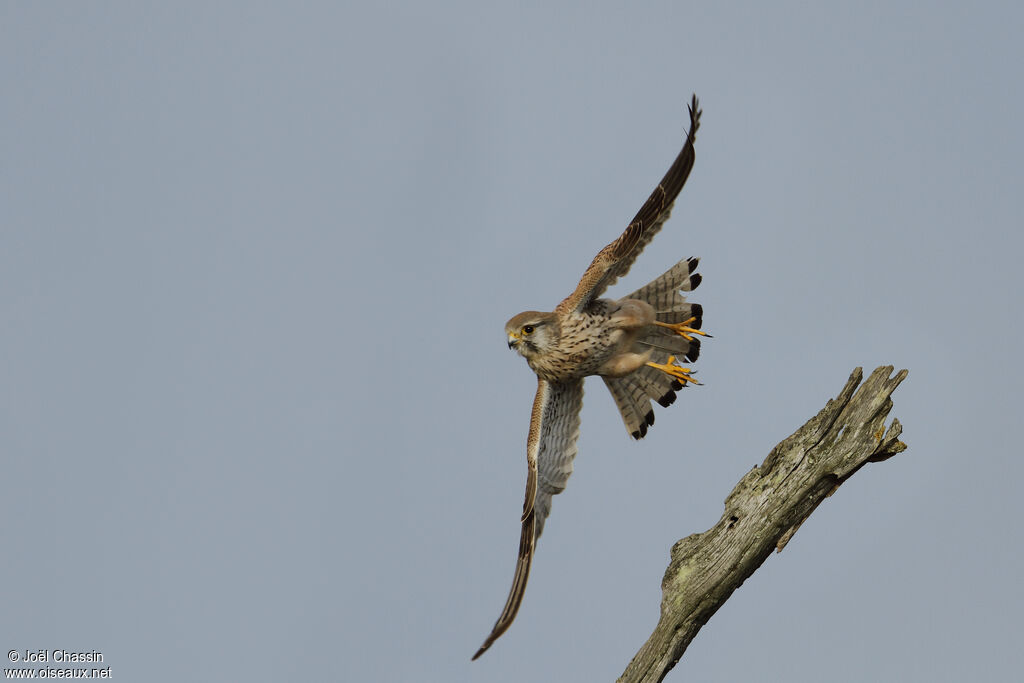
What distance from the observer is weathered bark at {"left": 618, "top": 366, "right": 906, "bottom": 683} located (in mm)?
7973

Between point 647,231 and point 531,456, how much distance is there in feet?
7.53

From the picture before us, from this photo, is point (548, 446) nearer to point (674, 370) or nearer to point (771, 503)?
point (674, 370)

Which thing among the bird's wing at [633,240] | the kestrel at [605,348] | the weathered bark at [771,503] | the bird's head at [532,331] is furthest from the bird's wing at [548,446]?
the weathered bark at [771,503]

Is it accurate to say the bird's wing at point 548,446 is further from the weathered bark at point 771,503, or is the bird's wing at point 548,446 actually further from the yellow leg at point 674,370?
the weathered bark at point 771,503

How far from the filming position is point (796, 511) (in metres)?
8.02

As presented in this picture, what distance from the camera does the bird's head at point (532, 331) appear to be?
9438mm

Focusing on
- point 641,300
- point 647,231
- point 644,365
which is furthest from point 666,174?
point 644,365

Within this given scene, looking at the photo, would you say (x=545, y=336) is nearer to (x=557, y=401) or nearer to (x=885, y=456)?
(x=557, y=401)

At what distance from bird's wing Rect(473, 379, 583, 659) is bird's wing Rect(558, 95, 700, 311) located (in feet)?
2.97

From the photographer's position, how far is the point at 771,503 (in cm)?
799

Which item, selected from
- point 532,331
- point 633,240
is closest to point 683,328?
point 633,240

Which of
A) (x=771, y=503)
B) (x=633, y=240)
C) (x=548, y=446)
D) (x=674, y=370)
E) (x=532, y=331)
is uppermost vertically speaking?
(x=633, y=240)

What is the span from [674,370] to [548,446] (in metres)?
1.37

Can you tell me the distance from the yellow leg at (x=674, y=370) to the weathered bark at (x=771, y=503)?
193cm
